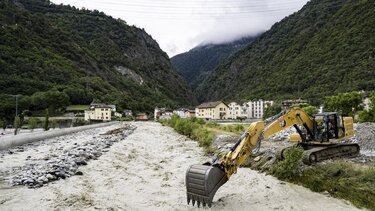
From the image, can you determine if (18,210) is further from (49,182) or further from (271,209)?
(271,209)

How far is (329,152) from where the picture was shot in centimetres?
1680

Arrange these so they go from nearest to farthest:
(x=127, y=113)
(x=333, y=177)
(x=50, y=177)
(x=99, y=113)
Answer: (x=333, y=177) < (x=50, y=177) < (x=99, y=113) < (x=127, y=113)

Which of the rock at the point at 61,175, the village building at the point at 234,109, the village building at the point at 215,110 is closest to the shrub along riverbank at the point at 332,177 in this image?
the rock at the point at 61,175

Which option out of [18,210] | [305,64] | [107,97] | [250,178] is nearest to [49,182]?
[18,210]

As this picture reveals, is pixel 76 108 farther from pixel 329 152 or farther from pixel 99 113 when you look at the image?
pixel 329 152

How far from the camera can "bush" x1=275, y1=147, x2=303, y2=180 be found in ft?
47.1

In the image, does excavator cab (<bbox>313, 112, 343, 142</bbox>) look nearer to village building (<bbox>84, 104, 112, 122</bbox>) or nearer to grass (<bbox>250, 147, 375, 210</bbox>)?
grass (<bbox>250, 147, 375, 210</bbox>)

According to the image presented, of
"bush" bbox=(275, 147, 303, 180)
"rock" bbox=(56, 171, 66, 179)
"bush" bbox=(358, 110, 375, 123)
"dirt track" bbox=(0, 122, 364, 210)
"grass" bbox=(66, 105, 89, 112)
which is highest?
"grass" bbox=(66, 105, 89, 112)

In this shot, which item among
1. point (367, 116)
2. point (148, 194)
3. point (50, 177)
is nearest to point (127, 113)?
point (367, 116)

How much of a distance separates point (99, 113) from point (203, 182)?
130641 mm

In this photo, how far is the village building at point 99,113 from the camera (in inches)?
5207

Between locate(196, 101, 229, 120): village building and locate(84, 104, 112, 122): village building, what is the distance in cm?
4140

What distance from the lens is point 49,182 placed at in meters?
14.0

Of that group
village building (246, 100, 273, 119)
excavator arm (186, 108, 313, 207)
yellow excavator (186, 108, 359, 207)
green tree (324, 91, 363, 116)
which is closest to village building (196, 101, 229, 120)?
village building (246, 100, 273, 119)
